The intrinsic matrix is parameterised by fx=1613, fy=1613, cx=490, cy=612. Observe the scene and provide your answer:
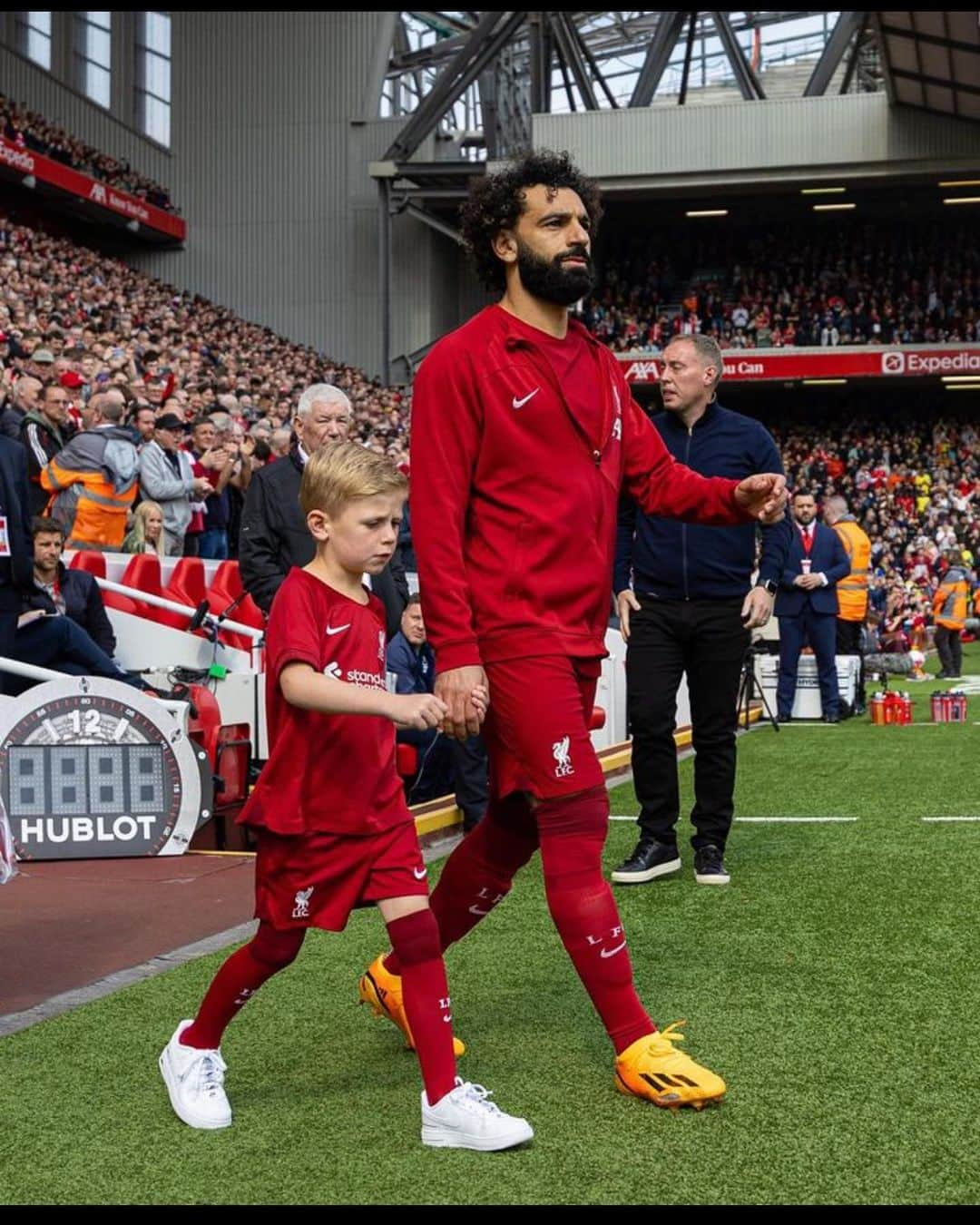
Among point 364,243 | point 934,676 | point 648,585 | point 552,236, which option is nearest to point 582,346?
point 552,236

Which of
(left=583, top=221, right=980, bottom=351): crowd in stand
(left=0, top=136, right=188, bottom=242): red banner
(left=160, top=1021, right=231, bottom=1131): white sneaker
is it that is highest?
(left=0, top=136, right=188, bottom=242): red banner

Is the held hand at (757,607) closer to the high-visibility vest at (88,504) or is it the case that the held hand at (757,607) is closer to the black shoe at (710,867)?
the black shoe at (710,867)

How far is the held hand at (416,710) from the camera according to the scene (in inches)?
122

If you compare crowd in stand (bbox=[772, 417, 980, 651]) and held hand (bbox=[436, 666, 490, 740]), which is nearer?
held hand (bbox=[436, 666, 490, 740])

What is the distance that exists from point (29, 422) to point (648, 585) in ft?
19.6

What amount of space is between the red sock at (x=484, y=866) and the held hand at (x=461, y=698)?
45cm

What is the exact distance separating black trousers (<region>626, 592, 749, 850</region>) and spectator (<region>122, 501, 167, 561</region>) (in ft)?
18.0

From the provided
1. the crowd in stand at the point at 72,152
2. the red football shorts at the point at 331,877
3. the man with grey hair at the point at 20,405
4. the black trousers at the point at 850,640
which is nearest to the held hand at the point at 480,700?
the red football shorts at the point at 331,877

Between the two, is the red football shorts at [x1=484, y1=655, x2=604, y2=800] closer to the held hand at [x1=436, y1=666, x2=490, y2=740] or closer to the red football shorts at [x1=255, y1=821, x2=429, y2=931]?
the held hand at [x1=436, y1=666, x2=490, y2=740]

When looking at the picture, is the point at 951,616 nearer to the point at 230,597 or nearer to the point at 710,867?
the point at 230,597

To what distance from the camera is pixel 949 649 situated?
68.5ft

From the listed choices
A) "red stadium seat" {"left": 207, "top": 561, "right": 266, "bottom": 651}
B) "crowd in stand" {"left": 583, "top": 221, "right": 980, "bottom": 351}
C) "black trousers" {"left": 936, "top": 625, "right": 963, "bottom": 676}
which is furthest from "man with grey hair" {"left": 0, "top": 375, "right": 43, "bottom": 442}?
"crowd in stand" {"left": 583, "top": 221, "right": 980, "bottom": 351}

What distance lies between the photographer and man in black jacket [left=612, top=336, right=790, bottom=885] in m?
6.15

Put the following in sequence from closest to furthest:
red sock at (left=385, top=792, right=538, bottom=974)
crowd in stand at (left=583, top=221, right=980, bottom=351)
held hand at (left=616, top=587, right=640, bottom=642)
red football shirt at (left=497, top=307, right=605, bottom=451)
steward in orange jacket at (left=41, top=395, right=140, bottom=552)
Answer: red football shirt at (left=497, top=307, right=605, bottom=451), red sock at (left=385, top=792, right=538, bottom=974), held hand at (left=616, top=587, right=640, bottom=642), steward in orange jacket at (left=41, top=395, right=140, bottom=552), crowd in stand at (left=583, top=221, right=980, bottom=351)
